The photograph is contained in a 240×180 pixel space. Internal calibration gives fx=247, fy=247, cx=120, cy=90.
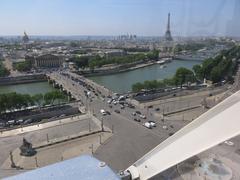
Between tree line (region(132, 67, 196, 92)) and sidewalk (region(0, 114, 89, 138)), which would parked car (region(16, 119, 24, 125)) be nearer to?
sidewalk (region(0, 114, 89, 138))

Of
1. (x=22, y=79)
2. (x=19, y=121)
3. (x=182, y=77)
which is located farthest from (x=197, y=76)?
(x=22, y=79)

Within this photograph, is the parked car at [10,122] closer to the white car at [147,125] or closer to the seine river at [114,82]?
the white car at [147,125]

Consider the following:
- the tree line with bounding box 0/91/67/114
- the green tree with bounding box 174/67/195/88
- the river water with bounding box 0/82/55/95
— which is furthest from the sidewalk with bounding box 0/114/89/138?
the river water with bounding box 0/82/55/95

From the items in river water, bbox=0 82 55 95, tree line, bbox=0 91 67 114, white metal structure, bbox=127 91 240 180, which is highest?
white metal structure, bbox=127 91 240 180

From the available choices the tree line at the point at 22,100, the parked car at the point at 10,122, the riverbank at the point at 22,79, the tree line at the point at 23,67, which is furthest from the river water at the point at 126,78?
the parked car at the point at 10,122

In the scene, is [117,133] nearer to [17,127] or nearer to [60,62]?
[17,127]

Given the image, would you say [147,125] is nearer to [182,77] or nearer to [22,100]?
[22,100]
